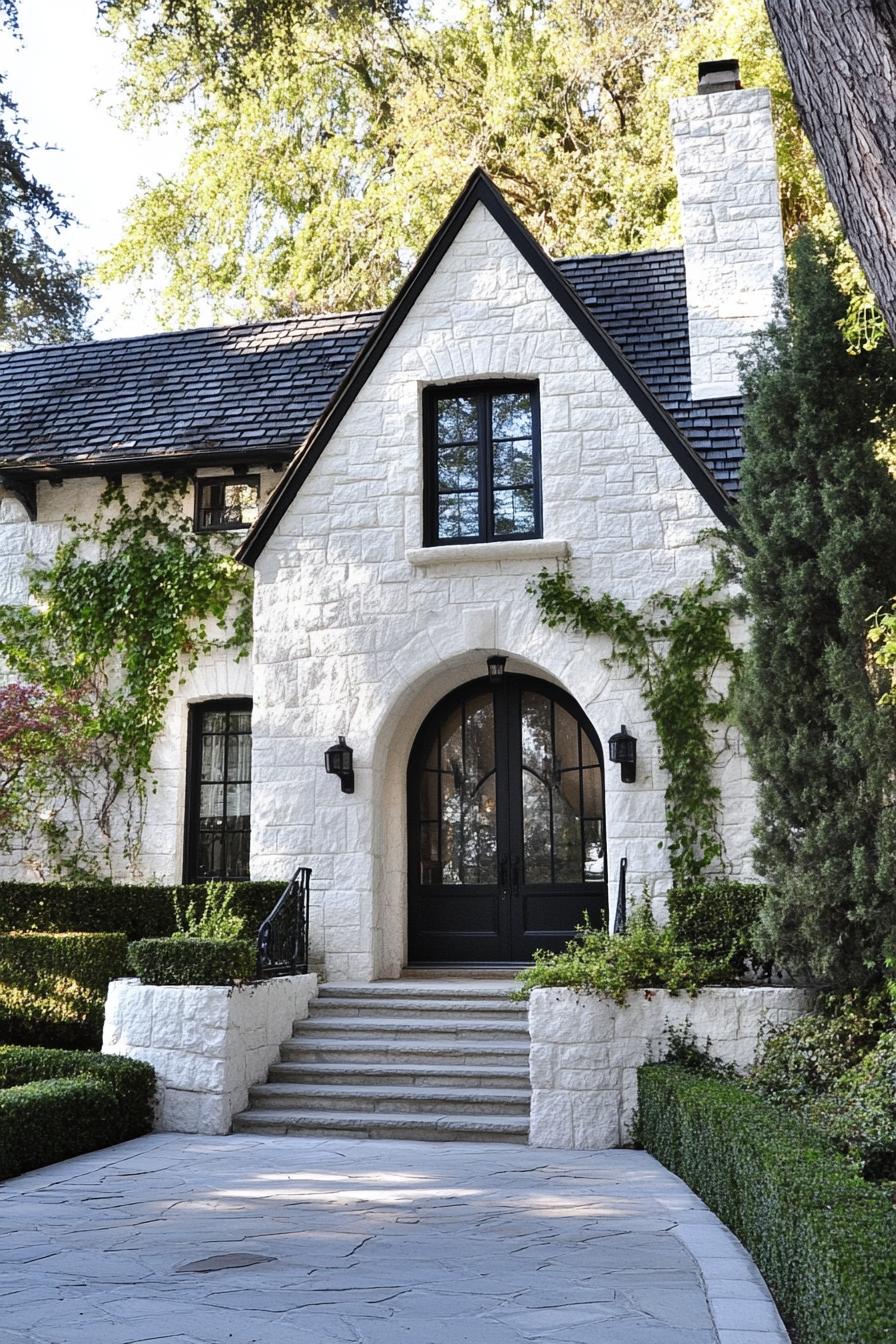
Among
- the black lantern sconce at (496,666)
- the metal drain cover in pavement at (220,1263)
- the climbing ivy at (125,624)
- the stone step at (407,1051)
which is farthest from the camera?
the climbing ivy at (125,624)

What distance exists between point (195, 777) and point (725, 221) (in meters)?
7.58

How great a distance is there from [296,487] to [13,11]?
4.43m

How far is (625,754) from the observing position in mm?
10141

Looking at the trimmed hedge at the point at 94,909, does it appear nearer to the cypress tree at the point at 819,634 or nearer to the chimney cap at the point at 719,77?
the cypress tree at the point at 819,634

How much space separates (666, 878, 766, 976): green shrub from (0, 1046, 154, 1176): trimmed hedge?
387 cm

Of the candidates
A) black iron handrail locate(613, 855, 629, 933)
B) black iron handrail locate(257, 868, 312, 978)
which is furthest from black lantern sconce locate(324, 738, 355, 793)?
black iron handrail locate(613, 855, 629, 933)

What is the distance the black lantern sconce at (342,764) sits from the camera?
10742 millimetres

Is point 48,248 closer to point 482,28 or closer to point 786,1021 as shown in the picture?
point 482,28

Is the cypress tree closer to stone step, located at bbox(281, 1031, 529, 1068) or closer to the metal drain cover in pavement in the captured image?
stone step, located at bbox(281, 1031, 529, 1068)

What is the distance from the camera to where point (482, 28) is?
20.8 meters

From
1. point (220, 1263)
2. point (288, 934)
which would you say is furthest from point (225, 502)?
point (220, 1263)

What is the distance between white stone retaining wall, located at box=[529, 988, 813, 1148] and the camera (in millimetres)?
8125

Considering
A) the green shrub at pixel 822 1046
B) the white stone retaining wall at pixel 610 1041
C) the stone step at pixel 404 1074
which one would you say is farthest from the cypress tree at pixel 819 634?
the stone step at pixel 404 1074

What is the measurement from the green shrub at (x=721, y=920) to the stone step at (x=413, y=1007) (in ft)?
4.66
